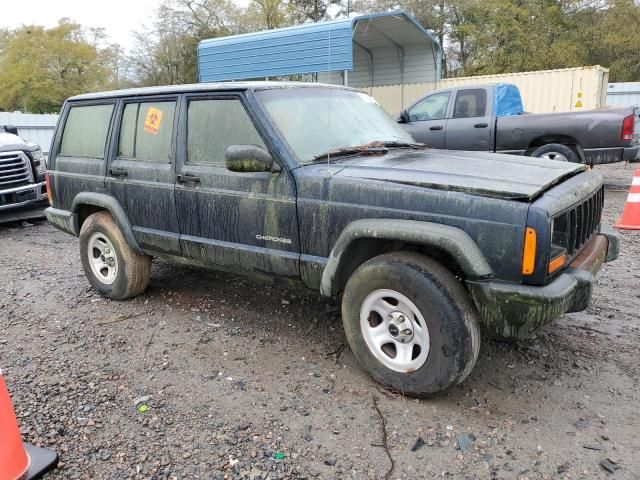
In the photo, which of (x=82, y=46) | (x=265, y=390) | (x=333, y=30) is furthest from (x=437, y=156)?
(x=82, y=46)

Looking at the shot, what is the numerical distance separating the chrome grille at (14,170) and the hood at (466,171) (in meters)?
6.61

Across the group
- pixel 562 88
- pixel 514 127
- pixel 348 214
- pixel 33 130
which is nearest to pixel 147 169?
pixel 348 214

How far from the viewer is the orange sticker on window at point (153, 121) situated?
4293 millimetres

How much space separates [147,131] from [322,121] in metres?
1.59

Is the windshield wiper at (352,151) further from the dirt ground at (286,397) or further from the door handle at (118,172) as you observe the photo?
the door handle at (118,172)

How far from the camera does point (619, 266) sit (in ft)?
17.4

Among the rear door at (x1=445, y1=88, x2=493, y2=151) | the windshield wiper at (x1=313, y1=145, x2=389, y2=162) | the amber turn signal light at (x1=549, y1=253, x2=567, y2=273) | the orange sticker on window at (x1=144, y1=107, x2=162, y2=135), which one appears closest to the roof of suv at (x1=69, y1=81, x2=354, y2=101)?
the orange sticker on window at (x1=144, y1=107, x2=162, y2=135)

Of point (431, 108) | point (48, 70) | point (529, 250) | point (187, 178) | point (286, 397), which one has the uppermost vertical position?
point (48, 70)

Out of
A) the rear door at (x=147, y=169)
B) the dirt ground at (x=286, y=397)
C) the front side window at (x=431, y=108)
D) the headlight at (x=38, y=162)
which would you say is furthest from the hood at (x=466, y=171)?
the headlight at (x=38, y=162)

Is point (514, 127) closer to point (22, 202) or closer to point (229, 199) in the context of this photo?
point (229, 199)

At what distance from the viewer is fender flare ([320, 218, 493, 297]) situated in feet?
8.84

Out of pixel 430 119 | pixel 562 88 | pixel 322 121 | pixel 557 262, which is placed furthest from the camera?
pixel 562 88

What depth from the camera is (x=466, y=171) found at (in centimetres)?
312

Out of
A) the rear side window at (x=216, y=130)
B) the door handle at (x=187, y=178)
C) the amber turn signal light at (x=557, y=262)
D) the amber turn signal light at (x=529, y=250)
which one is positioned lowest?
the amber turn signal light at (x=557, y=262)
